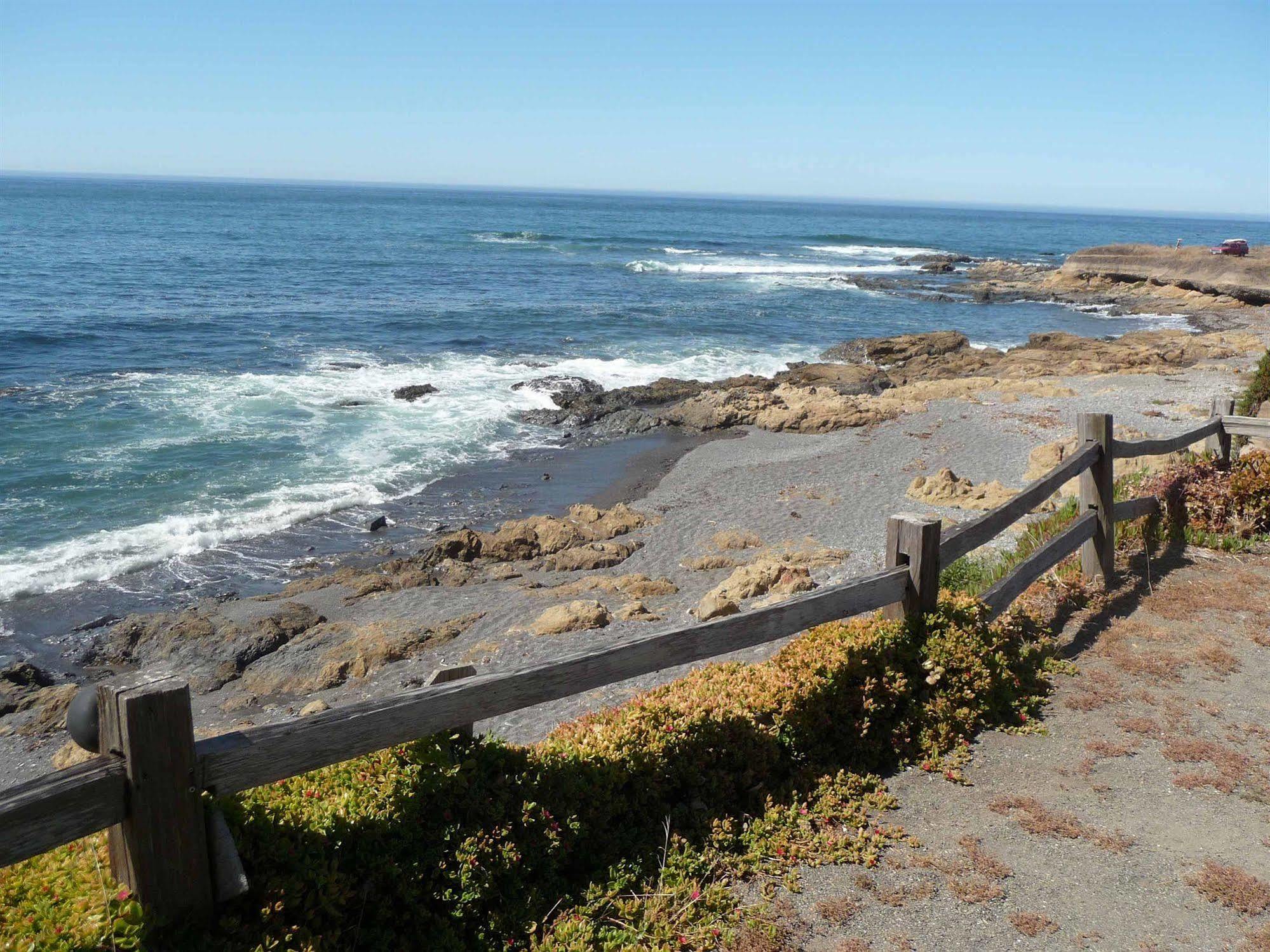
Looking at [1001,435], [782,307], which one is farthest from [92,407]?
[782,307]

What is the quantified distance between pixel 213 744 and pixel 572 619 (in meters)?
7.75

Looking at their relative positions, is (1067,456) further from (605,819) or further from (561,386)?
(561,386)

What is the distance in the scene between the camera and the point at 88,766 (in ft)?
10.1

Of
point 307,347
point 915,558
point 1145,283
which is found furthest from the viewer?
point 1145,283

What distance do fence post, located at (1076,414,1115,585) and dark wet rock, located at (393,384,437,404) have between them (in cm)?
2050

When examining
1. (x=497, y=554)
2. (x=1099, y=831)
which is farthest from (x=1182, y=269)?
(x=1099, y=831)

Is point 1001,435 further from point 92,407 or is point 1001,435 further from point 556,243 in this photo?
point 556,243

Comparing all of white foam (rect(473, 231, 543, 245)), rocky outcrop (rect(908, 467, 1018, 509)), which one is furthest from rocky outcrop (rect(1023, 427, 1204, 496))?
white foam (rect(473, 231, 543, 245))

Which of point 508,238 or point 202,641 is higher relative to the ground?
point 508,238

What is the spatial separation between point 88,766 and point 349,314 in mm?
39653

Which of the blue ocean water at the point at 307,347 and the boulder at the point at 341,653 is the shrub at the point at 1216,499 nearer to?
the boulder at the point at 341,653


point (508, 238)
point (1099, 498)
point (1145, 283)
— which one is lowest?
point (1099, 498)

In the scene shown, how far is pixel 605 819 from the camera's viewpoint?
Answer: 454 cm

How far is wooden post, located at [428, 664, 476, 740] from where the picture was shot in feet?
14.0
